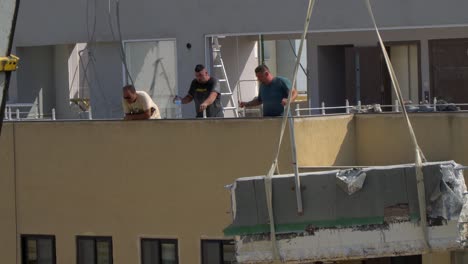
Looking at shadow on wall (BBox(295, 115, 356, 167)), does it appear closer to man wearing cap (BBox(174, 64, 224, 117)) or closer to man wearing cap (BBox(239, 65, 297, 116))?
man wearing cap (BBox(239, 65, 297, 116))

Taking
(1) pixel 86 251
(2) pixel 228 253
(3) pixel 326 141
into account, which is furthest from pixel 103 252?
(3) pixel 326 141

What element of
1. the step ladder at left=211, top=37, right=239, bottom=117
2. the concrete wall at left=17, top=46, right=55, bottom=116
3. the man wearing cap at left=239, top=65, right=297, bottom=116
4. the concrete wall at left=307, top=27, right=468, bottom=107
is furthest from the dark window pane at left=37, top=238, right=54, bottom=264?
the concrete wall at left=307, top=27, right=468, bottom=107

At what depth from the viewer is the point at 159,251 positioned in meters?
16.3

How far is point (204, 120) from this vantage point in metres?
15.9

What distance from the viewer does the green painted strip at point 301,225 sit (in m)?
12.0

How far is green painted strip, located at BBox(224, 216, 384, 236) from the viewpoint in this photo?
471 inches

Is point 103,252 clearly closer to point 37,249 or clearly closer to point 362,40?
point 37,249

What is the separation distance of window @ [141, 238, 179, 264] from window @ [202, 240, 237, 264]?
1.48 ft

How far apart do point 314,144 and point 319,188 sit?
3403 millimetres

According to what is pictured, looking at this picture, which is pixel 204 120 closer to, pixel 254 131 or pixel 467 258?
pixel 254 131

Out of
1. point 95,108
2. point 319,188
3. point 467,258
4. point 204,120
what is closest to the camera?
point 319,188

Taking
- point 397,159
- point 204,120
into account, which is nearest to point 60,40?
point 204,120

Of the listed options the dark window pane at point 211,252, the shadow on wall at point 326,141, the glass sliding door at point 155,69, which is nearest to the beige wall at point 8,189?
the dark window pane at point 211,252

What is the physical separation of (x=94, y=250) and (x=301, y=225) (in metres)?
5.50
